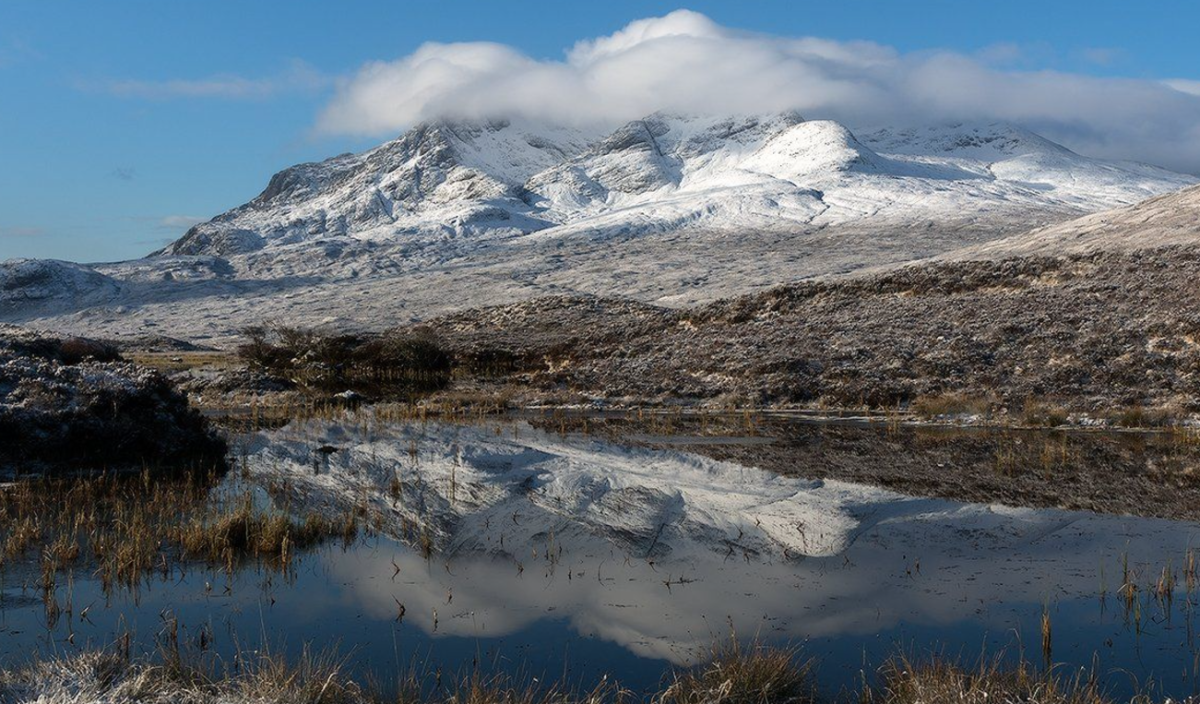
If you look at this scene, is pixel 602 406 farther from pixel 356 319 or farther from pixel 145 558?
pixel 356 319

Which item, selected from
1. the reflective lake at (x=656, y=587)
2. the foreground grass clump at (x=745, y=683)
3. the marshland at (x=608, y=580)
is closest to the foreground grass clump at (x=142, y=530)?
the marshland at (x=608, y=580)

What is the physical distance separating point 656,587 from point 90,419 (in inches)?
537

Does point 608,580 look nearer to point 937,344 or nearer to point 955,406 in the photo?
point 955,406

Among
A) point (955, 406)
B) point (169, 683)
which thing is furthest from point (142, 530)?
point (955, 406)

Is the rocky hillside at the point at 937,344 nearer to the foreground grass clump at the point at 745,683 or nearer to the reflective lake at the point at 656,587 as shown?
the reflective lake at the point at 656,587

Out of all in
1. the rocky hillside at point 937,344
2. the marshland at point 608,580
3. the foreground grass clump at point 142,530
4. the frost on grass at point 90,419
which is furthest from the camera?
the rocky hillside at point 937,344

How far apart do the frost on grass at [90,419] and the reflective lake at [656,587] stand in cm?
453

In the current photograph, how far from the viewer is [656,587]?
992 cm

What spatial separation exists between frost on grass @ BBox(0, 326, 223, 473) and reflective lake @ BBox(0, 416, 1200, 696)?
4.53 m

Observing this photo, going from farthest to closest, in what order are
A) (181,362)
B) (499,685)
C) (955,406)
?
(181,362) < (955,406) < (499,685)

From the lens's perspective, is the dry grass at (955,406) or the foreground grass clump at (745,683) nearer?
the foreground grass clump at (745,683)

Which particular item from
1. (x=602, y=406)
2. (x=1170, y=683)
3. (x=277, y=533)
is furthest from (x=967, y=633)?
(x=602, y=406)

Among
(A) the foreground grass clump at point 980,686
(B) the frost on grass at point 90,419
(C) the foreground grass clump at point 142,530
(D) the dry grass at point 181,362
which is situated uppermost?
(B) the frost on grass at point 90,419

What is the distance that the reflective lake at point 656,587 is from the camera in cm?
807
